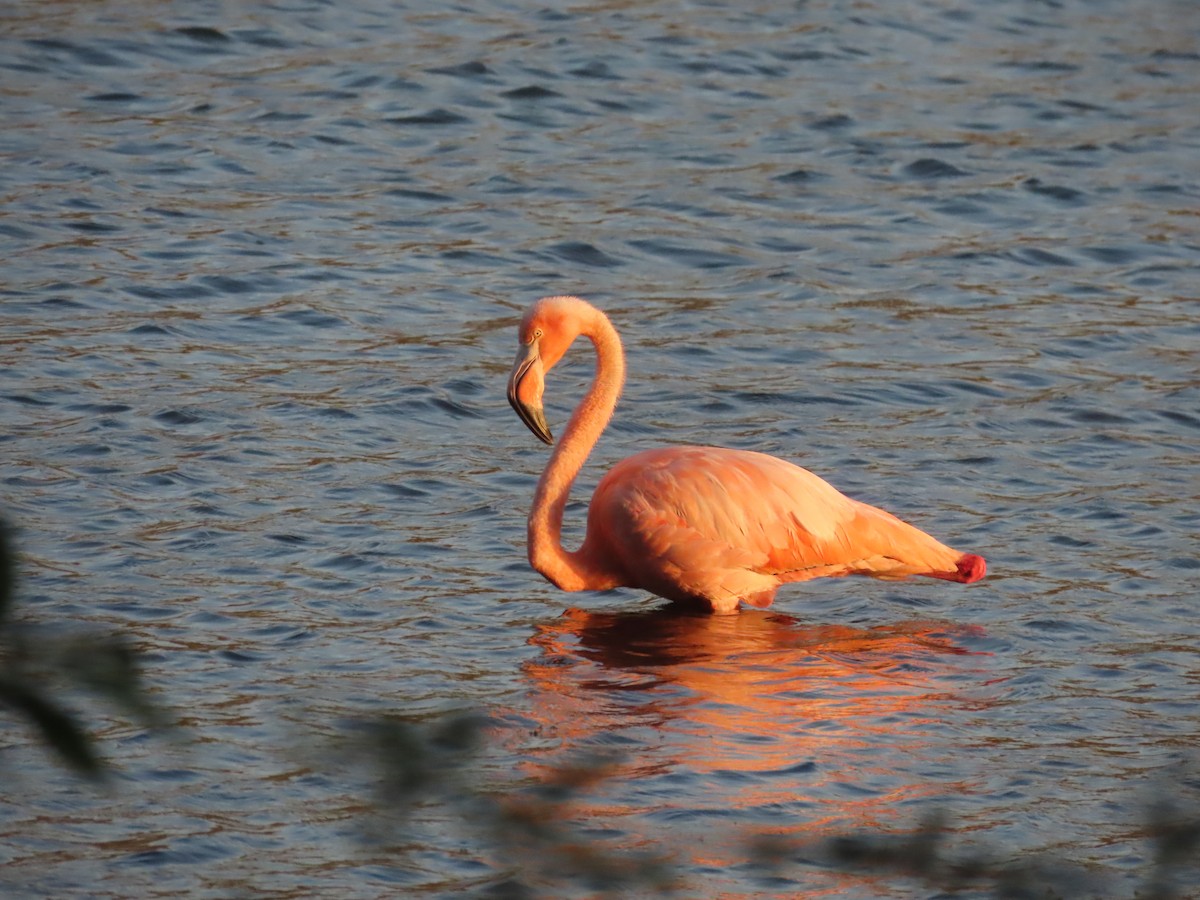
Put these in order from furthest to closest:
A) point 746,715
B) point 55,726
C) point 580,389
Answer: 1. point 580,389
2. point 746,715
3. point 55,726

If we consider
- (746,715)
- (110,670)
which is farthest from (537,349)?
(110,670)

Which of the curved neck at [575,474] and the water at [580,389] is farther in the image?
the curved neck at [575,474]

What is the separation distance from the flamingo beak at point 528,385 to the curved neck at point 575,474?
0.57ft

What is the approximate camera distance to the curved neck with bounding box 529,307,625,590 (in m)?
6.53

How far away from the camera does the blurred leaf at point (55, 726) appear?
5.26 feet

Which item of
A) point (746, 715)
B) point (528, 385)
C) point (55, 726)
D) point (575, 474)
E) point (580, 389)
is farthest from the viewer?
point (580, 389)

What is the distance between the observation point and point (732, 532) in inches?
256

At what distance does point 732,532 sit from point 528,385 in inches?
34.8

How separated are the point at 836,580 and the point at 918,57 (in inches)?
317

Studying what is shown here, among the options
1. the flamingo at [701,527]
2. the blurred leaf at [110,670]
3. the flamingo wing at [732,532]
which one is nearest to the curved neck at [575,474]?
the flamingo at [701,527]

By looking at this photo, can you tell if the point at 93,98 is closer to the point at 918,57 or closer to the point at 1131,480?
the point at 918,57

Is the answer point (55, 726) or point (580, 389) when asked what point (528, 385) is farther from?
point (55, 726)

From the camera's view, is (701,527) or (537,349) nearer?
(701,527)

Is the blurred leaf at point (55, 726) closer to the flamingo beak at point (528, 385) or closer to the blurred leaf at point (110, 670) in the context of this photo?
the blurred leaf at point (110, 670)
